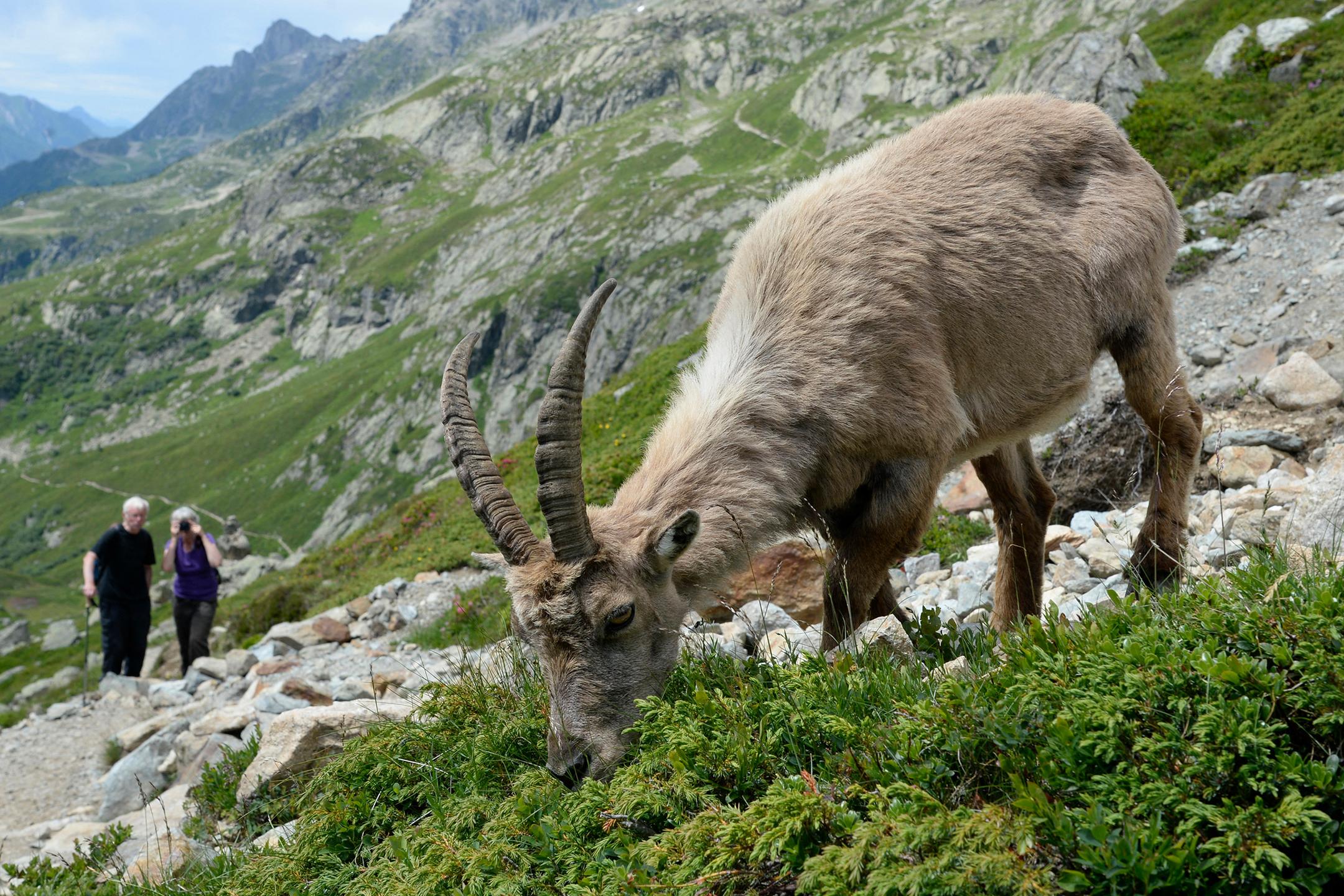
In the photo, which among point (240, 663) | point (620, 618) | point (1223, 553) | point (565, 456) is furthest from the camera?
point (240, 663)

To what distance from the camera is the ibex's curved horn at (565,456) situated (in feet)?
17.9

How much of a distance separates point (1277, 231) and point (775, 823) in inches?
705

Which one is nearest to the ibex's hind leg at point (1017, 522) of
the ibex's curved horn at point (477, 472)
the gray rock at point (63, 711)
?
the ibex's curved horn at point (477, 472)

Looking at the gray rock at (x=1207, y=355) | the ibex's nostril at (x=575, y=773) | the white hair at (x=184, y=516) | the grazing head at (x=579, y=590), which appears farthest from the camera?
the white hair at (x=184, y=516)

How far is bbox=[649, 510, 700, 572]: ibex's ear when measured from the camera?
5562 millimetres

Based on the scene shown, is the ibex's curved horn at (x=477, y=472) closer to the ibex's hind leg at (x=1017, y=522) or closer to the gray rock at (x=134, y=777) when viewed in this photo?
the ibex's hind leg at (x=1017, y=522)

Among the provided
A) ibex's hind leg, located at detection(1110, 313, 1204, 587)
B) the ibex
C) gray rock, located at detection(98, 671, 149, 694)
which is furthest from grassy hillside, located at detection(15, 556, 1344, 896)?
gray rock, located at detection(98, 671, 149, 694)

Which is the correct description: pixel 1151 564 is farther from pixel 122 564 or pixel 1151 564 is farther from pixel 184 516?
pixel 122 564

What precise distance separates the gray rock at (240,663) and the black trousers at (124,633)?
2.40m

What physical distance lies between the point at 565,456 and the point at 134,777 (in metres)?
9.19

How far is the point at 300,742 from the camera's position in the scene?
768 centimetres

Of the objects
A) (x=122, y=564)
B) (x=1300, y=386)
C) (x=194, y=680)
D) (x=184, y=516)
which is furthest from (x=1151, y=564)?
(x=122, y=564)

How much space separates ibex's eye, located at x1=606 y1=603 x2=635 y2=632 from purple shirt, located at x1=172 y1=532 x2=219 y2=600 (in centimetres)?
1436

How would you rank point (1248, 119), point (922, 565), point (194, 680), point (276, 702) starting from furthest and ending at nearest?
point (1248, 119)
point (194, 680)
point (922, 565)
point (276, 702)
